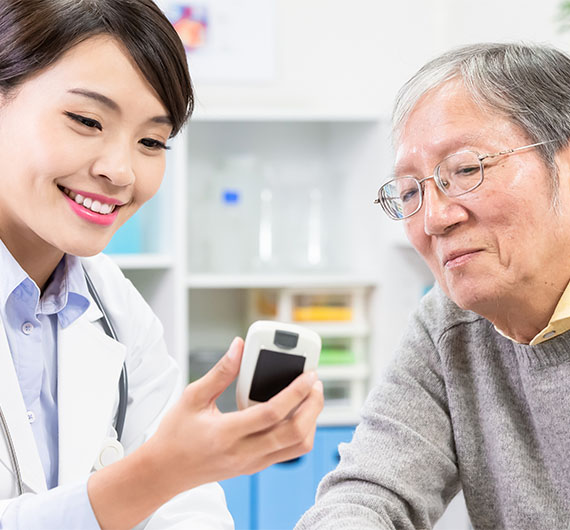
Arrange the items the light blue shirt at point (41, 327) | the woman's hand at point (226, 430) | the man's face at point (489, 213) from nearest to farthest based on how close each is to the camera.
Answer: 1. the woman's hand at point (226, 430)
2. the man's face at point (489, 213)
3. the light blue shirt at point (41, 327)

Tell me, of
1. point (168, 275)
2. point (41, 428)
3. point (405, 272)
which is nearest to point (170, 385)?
point (41, 428)

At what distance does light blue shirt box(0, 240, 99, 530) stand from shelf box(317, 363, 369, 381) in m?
1.35

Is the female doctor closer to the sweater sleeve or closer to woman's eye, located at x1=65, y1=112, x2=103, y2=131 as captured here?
woman's eye, located at x1=65, y1=112, x2=103, y2=131

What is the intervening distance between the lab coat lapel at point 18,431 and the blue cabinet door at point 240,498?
1.32 m

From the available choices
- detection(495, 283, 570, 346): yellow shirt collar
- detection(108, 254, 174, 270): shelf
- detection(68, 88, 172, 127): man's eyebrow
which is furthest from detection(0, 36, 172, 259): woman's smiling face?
detection(108, 254, 174, 270): shelf

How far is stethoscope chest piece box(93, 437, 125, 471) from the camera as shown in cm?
116

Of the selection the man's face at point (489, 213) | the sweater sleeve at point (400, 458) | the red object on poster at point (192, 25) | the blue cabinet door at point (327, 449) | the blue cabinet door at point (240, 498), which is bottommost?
the blue cabinet door at point (240, 498)

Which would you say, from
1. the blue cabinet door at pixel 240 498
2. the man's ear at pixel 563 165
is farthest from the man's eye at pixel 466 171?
the blue cabinet door at pixel 240 498

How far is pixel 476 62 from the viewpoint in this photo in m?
1.05

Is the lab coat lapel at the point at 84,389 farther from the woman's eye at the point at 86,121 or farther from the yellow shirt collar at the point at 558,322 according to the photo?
the yellow shirt collar at the point at 558,322

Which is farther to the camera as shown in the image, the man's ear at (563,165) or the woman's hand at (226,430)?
the man's ear at (563,165)

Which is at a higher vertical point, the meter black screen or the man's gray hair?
the man's gray hair

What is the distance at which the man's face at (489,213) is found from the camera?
1003 mm

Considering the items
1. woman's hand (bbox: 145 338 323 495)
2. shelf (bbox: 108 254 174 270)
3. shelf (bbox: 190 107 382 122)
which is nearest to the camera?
woman's hand (bbox: 145 338 323 495)
